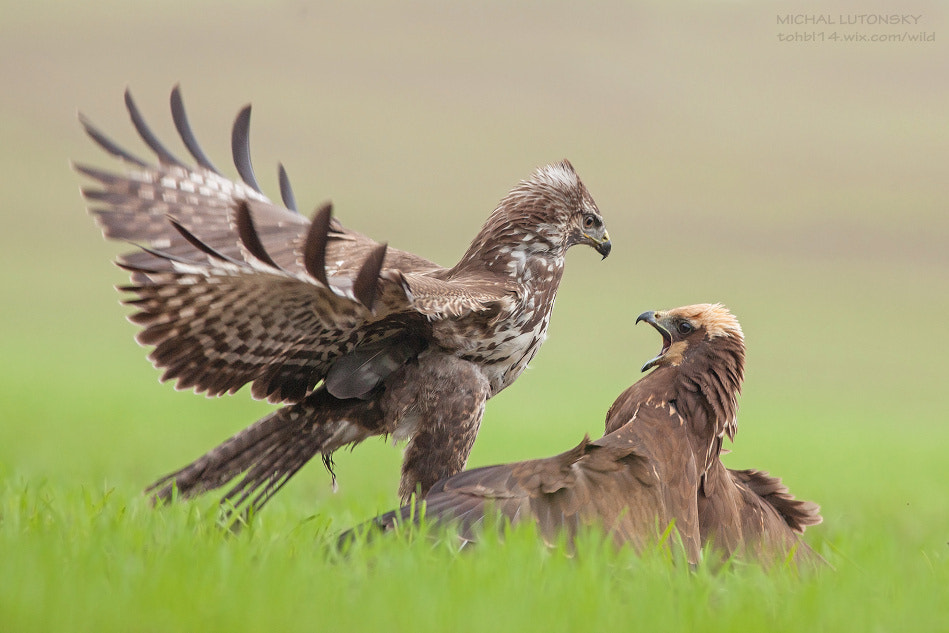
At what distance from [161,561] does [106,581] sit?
24cm

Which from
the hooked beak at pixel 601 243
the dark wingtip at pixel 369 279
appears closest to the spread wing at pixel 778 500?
the hooked beak at pixel 601 243

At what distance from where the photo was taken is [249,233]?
3828mm

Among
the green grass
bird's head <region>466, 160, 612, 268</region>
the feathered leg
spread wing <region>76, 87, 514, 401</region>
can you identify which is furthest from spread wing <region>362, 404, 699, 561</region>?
bird's head <region>466, 160, 612, 268</region>

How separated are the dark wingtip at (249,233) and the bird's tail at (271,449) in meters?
1.31

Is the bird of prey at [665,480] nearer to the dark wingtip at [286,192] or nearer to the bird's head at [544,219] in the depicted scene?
the bird's head at [544,219]

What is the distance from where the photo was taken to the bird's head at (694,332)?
479 cm

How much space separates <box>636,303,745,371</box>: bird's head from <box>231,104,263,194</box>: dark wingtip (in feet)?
8.51

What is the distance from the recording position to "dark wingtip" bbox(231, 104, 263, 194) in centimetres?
611

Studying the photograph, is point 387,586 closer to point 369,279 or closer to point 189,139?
point 369,279

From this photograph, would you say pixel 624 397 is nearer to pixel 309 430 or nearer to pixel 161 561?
pixel 309 430

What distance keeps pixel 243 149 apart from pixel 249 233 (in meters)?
2.64

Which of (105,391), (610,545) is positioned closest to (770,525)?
(610,545)

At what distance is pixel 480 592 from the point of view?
3.22m

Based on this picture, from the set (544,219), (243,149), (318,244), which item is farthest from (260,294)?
(243,149)
